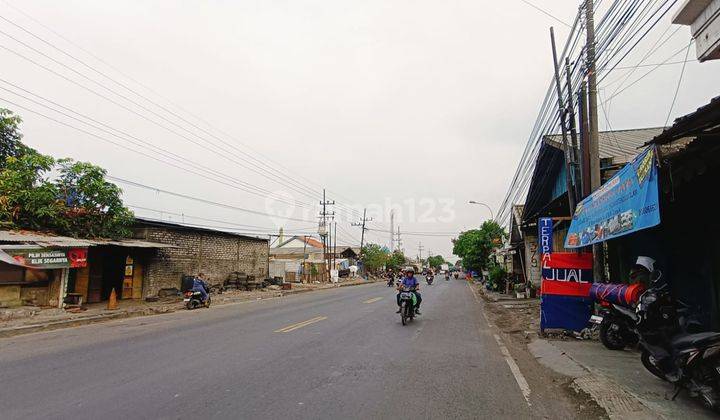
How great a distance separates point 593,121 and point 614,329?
4.53 meters

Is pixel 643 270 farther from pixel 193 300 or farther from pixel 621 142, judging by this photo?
pixel 193 300

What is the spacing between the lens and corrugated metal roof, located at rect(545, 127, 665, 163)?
12.0 metres

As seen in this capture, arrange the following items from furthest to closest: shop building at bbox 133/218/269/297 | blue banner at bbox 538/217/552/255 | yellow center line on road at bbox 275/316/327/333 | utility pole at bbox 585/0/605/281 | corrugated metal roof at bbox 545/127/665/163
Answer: shop building at bbox 133/218/269/297, blue banner at bbox 538/217/552/255, corrugated metal roof at bbox 545/127/665/163, yellow center line on road at bbox 275/316/327/333, utility pole at bbox 585/0/605/281

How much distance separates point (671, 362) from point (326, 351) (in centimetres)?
525

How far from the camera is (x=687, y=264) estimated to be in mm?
8383

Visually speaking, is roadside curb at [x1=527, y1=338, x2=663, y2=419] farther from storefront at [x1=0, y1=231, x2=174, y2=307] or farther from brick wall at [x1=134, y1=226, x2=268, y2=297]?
brick wall at [x1=134, y1=226, x2=268, y2=297]

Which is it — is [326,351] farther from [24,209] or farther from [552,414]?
[24,209]

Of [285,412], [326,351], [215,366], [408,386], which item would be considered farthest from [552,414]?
[215,366]

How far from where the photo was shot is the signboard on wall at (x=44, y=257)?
1313cm

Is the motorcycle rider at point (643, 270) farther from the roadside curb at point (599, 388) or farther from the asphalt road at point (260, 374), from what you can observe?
the asphalt road at point (260, 374)

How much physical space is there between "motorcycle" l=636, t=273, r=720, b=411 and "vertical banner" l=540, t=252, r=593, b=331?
11.4ft

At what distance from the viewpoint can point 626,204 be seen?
6.34m

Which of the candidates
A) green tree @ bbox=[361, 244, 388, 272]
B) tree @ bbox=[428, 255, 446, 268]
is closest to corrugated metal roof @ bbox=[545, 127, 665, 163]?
green tree @ bbox=[361, 244, 388, 272]

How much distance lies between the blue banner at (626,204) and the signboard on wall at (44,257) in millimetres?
15279
